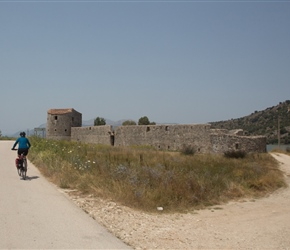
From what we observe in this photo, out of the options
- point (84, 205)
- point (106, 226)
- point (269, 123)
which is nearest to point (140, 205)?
point (84, 205)

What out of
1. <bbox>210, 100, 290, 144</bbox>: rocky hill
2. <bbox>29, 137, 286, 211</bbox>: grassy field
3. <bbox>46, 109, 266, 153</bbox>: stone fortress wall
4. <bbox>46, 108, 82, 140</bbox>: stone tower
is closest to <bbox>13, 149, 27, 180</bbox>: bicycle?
<bbox>29, 137, 286, 211</bbox>: grassy field

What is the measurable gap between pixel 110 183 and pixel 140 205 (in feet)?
5.06

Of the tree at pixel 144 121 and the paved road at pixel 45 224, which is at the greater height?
the tree at pixel 144 121

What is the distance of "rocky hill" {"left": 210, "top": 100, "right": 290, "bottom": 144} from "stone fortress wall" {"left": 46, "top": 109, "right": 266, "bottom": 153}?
1002 inches

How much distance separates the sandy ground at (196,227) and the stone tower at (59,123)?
35.9 meters

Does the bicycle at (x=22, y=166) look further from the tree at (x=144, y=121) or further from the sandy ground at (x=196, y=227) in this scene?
the tree at (x=144, y=121)

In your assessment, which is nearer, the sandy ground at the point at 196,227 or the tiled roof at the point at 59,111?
the sandy ground at the point at 196,227

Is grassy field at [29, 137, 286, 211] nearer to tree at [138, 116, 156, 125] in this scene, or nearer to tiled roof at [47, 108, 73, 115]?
tiled roof at [47, 108, 73, 115]

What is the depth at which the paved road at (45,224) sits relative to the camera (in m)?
5.66

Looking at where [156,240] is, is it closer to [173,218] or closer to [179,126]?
[173,218]

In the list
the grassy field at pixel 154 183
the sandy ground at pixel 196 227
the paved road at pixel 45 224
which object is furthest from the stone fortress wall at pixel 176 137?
the paved road at pixel 45 224

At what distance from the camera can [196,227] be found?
26.7 feet

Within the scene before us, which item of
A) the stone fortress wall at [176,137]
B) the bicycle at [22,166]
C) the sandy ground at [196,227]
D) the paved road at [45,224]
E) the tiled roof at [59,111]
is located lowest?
the sandy ground at [196,227]

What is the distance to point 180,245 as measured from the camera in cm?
652
